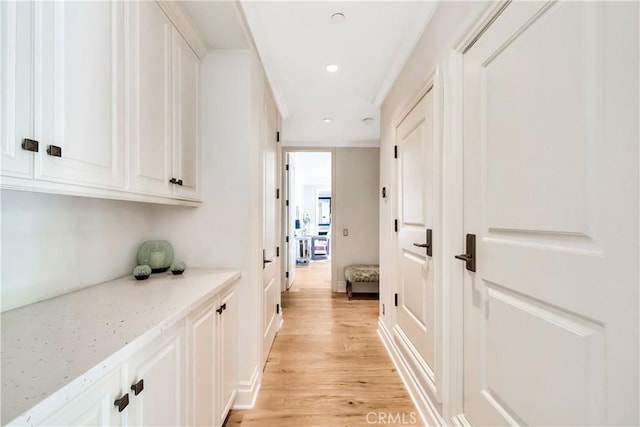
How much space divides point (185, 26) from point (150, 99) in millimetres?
570

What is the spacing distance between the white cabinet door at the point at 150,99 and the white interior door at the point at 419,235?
4.85ft

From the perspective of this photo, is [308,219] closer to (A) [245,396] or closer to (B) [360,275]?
(B) [360,275]

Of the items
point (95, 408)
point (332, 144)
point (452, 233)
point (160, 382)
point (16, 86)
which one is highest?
point (332, 144)

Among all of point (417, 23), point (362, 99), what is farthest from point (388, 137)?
point (417, 23)

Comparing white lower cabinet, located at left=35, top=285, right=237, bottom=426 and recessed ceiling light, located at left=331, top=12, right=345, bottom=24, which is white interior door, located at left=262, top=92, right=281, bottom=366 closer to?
white lower cabinet, located at left=35, top=285, right=237, bottom=426

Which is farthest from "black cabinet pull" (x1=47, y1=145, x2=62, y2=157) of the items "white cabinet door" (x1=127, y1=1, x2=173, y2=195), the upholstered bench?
the upholstered bench

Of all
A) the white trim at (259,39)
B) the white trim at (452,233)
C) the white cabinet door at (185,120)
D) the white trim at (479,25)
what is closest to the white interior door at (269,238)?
the white trim at (259,39)

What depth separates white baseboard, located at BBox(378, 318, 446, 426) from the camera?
1551mm

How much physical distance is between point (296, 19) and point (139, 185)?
1399 millimetres

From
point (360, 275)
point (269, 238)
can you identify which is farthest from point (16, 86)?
point (360, 275)

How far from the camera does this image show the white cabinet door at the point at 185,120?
1.47 m

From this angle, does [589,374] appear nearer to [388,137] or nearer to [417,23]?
[417,23]

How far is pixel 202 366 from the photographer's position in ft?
3.94

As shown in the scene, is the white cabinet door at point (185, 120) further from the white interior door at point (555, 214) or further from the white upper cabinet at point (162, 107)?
the white interior door at point (555, 214)
